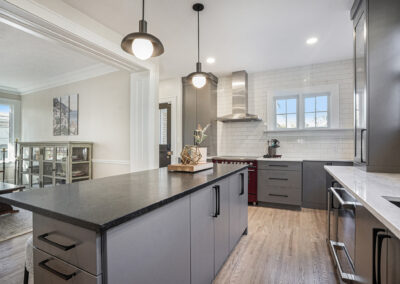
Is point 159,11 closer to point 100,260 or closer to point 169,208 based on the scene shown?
point 169,208

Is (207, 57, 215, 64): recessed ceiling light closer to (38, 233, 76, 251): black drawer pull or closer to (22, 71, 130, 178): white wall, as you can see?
(22, 71, 130, 178): white wall

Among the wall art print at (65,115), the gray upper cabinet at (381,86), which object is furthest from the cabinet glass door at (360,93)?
the wall art print at (65,115)

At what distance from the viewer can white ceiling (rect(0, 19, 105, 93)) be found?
3.09m

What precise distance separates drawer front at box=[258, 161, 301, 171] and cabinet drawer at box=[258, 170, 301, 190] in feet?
0.22

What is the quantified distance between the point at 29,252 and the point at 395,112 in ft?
10.3

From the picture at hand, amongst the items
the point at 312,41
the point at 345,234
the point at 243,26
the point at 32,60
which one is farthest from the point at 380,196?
the point at 32,60

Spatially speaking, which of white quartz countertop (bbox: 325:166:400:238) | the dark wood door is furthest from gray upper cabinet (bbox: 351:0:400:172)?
the dark wood door


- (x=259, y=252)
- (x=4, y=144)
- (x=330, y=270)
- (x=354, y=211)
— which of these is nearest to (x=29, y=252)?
(x=259, y=252)

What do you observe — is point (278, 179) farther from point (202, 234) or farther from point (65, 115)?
point (65, 115)

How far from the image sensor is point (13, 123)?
580 cm

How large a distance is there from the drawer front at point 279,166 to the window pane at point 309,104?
3.89ft

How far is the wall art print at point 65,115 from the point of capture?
4.67 metres

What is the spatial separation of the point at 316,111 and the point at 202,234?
3598 mm

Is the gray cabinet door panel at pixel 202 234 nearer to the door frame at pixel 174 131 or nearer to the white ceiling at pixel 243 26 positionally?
the white ceiling at pixel 243 26
